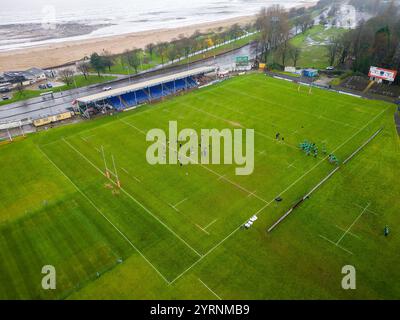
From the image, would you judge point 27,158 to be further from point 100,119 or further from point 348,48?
point 348,48

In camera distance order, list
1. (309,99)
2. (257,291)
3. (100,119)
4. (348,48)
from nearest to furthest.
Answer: (257,291) < (100,119) < (309,99) < (348,48)

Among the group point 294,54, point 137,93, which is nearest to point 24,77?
point 137,93

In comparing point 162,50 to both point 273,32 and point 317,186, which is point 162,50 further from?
point 317,186

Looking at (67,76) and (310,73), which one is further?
(67,76)

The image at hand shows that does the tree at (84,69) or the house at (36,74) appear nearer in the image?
the house at (36,74)

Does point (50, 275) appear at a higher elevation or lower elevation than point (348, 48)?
lower

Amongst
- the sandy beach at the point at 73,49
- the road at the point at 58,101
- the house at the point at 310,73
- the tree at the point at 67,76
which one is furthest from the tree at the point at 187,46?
the house at the point at 310,73

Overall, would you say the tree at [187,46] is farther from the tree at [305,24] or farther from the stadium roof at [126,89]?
the tree at [305,24]
